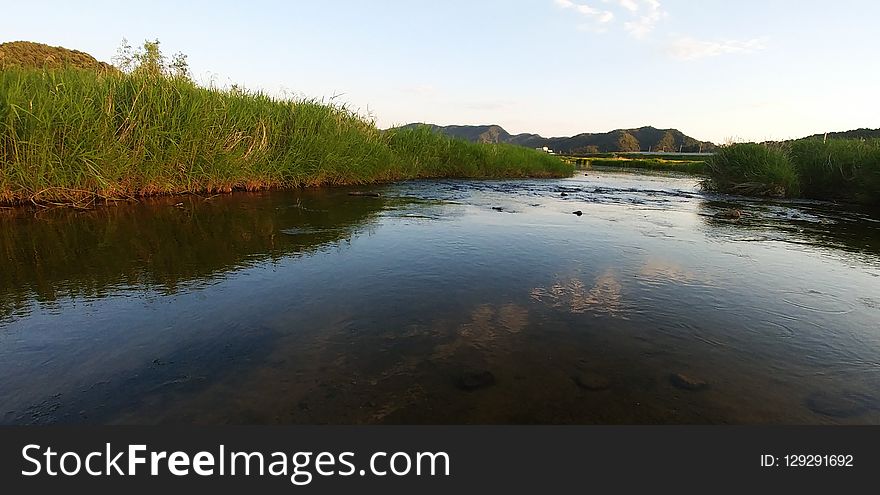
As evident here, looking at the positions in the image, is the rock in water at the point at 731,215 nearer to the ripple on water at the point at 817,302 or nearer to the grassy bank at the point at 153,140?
the ripple on water at the point at 817,302

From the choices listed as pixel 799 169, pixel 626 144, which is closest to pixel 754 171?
pixel 799 169

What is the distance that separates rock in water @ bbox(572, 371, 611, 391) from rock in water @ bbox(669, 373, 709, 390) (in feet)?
1.24

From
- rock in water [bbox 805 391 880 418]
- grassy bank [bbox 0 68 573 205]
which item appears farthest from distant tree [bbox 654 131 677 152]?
rock in water [bbox 805 391 880 418]

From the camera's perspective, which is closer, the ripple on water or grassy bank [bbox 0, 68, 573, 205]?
the ripple on water

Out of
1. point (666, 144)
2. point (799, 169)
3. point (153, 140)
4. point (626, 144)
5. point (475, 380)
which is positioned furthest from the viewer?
point (666, 144)

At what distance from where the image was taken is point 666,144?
108 m

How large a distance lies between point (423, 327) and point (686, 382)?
1.58 meters

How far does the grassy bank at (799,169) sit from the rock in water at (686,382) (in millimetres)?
14263

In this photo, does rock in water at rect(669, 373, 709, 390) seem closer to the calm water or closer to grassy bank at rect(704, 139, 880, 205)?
the calm water

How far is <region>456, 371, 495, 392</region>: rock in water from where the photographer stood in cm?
214

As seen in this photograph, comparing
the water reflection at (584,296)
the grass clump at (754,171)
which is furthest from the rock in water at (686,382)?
the grass clump at (754,171)

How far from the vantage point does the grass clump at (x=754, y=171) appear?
13789 millimetres

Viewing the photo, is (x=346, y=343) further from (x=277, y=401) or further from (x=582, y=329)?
(x=582, y=329)

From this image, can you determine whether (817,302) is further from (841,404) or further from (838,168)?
(838,168)
